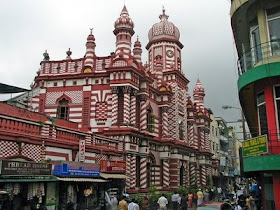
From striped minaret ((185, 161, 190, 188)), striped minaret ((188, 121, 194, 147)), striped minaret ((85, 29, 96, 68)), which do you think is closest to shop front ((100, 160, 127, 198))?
striped minaret ((85, 29, 96, 68))

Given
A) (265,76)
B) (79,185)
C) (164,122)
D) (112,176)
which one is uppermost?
(164,122)

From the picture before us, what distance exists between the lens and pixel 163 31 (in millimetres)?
44969

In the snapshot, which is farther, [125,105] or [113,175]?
[125,105]

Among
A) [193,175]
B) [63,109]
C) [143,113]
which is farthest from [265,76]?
[193,175]

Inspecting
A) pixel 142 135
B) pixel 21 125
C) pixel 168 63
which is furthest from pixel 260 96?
pixel 168 63

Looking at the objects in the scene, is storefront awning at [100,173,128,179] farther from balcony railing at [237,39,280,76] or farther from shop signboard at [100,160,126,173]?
balcony railing at [237,39,280,76]

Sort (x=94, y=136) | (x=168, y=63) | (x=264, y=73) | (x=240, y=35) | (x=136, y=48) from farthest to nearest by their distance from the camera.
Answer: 1. (x=168, y=63)
2. (x=136, y=48)
3. (x=94, y=136)
4. (x=240, y=35)
5. (x=264, y=73)

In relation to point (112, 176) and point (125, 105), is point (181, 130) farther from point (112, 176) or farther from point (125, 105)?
point (112, 176)

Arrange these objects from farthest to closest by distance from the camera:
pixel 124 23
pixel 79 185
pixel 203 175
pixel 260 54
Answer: pixel 203 175 → pixel 124 23 → pixel 79 185 → pixel 260 54

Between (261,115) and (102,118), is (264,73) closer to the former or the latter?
(261,115)

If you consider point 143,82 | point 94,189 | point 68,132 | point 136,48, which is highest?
point 136,48

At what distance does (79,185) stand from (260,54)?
38.8 feet

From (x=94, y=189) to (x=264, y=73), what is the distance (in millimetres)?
12585

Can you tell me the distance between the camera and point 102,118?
30469 mm
